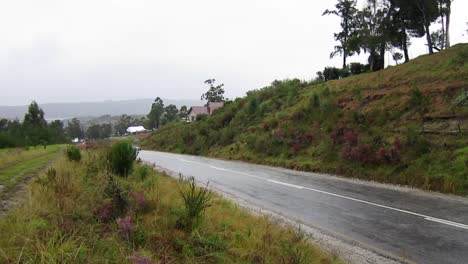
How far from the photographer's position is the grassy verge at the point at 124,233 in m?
4.53

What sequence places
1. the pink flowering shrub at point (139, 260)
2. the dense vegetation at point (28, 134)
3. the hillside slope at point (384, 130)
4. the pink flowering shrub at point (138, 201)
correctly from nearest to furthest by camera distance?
1. the pink flowering shrub at point (139, 260)
2. the pink flowering shrub at point (138, 201)
3. the hillside slope at point (384, 130)
4. the dense vegetation at point (28, 134)

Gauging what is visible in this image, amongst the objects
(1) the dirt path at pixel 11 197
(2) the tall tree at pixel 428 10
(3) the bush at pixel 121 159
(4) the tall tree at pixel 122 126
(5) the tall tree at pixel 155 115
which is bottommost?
(1) the dirt path at pixel 11 197

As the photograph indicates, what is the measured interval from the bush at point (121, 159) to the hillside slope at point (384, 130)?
30.7 feet

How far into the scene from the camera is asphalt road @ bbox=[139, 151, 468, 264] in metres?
6.89

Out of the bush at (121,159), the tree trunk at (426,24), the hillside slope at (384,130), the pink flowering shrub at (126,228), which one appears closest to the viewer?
the pink flowering shrub at (126,228)

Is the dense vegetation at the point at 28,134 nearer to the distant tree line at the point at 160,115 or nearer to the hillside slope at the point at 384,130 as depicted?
the hillside slope at the point at 384,130

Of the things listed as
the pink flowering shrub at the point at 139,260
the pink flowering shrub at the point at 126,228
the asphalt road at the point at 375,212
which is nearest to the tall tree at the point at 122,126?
the asphalt road at the point at 375,212

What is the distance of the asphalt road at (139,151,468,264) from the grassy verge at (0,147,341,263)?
5.39 feet

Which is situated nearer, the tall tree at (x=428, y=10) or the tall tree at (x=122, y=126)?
the tall tree at (x=428, y=10)

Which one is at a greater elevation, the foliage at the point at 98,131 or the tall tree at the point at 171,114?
the tall tree at the point at 171,114

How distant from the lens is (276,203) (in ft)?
36.9

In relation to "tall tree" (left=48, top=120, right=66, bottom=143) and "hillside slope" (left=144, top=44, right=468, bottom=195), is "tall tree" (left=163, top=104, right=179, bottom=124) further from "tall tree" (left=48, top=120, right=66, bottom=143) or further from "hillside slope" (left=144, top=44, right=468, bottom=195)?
"hillside slope" (left=144, top=44, right=468, bottom=195)

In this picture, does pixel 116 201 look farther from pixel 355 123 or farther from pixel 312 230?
pixel 355 123

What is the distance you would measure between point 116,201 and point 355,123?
51.9 feet
